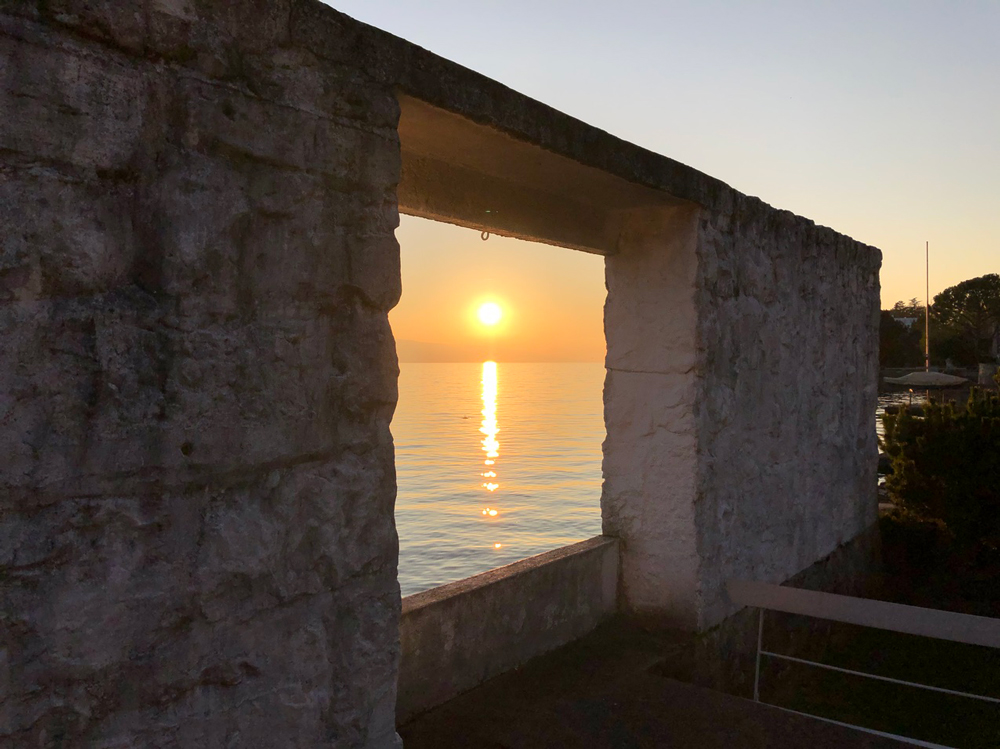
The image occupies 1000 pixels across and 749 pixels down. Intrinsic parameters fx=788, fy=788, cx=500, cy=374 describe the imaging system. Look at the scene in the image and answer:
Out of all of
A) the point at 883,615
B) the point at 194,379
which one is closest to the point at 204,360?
the point at 194,379

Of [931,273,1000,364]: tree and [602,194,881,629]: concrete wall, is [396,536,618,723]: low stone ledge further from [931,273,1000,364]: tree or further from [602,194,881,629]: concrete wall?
[931,273,1000,364]: tree

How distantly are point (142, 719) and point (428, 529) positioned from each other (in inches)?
495

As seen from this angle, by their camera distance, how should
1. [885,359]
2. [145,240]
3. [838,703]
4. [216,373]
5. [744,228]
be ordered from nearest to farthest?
[145,240]
[216,373]
[744,228]
[838,703]
[885,359]

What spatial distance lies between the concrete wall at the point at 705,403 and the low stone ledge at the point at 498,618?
0.28 meters

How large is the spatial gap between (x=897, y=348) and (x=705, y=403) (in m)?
42.5

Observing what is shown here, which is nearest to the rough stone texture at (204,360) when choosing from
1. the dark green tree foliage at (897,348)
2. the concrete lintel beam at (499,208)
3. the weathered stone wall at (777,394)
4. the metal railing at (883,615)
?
the concrete lintel beam at (499,208)

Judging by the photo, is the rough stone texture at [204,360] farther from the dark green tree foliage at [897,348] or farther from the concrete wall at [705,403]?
the dark green tree foliage at [897,348]

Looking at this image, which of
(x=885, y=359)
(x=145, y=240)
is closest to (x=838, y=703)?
(x=145, y=240)

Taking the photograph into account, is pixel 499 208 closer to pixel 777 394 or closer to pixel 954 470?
pixel 777 394

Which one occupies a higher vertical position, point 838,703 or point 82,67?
point 82,67

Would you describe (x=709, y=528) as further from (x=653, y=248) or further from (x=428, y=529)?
(x=428, y=529)

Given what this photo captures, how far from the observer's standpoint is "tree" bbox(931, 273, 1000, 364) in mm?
39906

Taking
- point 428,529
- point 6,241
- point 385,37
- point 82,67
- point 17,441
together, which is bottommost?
point 428,529

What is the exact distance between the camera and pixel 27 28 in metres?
1.46
